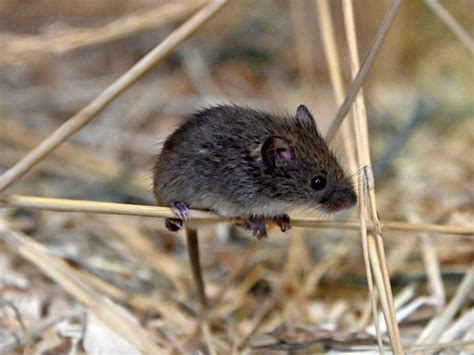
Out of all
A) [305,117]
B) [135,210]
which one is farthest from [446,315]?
[135,210]

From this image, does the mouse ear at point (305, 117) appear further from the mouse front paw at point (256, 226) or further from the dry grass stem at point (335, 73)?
the mouse front paw at point (256, 226)

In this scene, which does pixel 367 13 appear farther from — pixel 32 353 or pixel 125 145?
pixel 32 353

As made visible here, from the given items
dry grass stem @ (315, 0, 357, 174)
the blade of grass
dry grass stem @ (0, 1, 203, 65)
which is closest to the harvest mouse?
dry grass stem @ (315, 0, 357, 174)

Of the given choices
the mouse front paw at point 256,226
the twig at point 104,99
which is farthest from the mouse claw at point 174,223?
the twig at point 104,99

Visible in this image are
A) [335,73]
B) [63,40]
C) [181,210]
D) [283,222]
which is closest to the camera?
[181,210]

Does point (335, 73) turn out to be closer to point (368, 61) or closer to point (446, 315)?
point (368, 61)

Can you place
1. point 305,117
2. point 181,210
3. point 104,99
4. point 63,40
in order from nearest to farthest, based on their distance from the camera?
point 104,99
point 181,210
point 305,117
point 63,40
